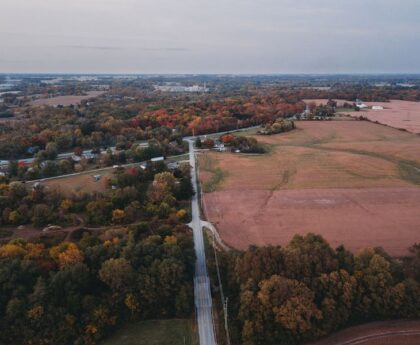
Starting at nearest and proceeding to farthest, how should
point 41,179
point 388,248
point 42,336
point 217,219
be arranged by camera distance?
point 42,336 → point 388,248 → point 217,219 → point 41,179

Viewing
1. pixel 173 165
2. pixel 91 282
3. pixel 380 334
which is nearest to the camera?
pixel 380 334

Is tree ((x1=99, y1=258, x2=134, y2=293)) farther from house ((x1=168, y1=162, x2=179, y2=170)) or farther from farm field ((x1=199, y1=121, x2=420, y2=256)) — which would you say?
house ((x1=168, y1=162, x2=179, y2=170))

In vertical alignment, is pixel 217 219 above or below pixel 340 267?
below

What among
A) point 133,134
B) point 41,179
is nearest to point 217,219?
point 41,179

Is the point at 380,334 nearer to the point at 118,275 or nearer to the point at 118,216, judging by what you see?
the point at 118,275

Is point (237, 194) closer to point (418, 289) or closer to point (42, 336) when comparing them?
point (418, 289)

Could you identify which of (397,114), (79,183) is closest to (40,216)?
(79,183)

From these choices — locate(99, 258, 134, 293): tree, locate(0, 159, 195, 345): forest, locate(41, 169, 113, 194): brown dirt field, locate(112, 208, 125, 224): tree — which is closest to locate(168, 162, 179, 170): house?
locate(41, 169, 113, 194): brown dirt field
